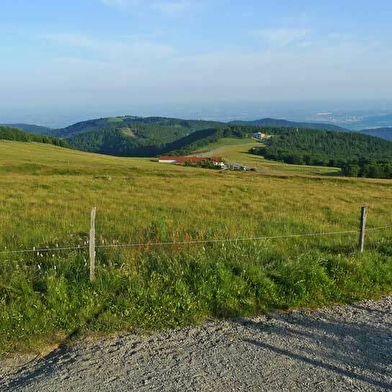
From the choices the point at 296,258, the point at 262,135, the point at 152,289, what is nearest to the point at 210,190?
the point at 296,258

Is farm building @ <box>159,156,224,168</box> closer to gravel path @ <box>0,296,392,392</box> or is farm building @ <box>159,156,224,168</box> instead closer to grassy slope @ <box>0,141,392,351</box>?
grassy slope @ <box>0,141,392,351</box>

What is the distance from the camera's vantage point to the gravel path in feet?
14.6

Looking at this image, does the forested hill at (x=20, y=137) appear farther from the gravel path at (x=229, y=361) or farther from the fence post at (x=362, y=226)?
the gravel path at (x=229, y=361)

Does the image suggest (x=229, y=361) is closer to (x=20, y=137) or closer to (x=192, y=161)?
(x=192, y=161)

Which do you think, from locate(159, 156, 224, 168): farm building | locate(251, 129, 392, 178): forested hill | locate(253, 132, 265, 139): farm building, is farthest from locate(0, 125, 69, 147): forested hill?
locate(253, 132, 265, 139): farm building

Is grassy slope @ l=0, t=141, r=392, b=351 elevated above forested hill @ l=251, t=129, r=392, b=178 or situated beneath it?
elevated above

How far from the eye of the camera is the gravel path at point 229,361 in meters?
4.44

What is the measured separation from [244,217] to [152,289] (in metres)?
8.78

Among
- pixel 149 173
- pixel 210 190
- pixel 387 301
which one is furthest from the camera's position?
pixel 149 173

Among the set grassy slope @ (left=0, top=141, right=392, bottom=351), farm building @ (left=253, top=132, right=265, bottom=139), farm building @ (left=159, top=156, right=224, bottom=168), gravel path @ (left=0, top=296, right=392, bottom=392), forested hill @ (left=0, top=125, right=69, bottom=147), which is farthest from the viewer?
farm building @ (left=253, top=132, right=265, bottom=139)

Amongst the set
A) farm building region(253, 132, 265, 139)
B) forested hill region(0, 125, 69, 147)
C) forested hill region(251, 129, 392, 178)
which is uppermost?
forested hill region(0, 125, 69, 147)

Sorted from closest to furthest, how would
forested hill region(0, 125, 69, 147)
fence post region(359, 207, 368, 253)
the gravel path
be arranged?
1. the gravel path
2. fence post region(359, 207, 368, 253)
3. forested hill region(0, 125, 69, 147)

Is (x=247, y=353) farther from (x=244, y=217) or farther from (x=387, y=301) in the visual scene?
(x=244, y=217)

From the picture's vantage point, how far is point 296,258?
26.4 ft
